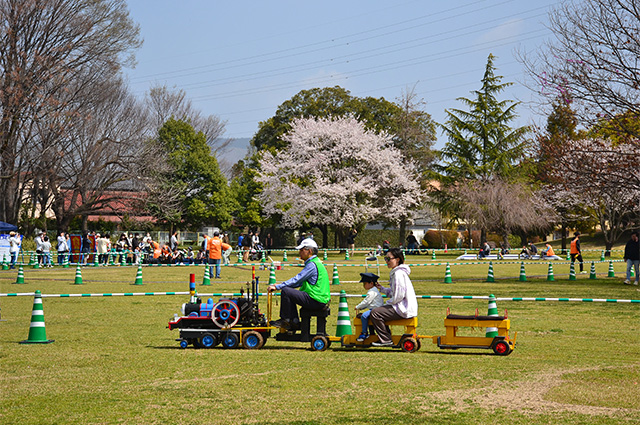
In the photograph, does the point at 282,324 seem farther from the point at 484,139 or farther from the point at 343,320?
the point at 484,139

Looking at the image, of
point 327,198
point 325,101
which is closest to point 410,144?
point 325,101

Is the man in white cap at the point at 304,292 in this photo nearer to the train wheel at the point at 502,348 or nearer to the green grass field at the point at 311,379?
the green grass field at the point at 311,379

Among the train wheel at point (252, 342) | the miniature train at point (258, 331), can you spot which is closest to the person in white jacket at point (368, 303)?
the miniature train at point (258, 331)

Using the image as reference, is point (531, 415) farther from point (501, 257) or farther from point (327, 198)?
point (327, 198)

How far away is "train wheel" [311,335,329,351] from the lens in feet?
34.9

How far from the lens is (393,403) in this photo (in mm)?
7113

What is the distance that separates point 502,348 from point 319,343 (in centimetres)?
250

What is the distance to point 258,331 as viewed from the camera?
10.9 metres

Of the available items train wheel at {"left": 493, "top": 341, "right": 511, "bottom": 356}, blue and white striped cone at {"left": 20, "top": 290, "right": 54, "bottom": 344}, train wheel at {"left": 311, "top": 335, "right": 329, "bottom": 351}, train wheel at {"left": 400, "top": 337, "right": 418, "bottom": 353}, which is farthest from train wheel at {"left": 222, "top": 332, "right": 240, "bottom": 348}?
train wheel at {"left": 493, "top": 341, "right": 511, "bottom": 356}

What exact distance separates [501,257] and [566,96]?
25175mm

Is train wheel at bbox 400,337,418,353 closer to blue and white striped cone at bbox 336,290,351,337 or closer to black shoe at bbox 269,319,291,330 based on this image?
blue and white striped cone at bbox 336,290,351,337

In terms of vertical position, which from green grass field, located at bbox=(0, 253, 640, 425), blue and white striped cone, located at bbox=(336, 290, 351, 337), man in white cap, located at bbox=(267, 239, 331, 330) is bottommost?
green grass field, located at bbox=(0, 253, 640, 425)

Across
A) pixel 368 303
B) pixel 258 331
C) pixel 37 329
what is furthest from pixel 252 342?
pixel 37 329

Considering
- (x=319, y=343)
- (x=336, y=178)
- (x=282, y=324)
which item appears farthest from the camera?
(x=336, y=178)
